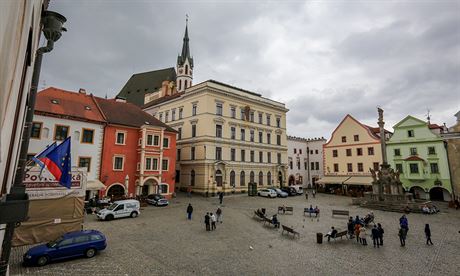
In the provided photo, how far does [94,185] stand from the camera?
28.9m

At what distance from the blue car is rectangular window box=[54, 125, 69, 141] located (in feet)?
59.8

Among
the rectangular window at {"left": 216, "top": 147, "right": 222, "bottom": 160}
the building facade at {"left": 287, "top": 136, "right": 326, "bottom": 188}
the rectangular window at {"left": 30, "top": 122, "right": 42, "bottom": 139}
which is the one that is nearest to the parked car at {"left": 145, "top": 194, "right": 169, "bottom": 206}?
the rectangular window at {"left": 216, "top": 147, "right": 222, "bottom": 160}

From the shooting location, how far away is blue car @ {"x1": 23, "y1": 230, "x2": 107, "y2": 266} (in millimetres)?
12816

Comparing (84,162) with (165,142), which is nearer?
(84,162)

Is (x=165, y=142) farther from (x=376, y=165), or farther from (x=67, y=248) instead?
(x=376, y=165)

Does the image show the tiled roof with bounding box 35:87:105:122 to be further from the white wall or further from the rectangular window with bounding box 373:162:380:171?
the rectangular window with bounding box 373:162:380:171

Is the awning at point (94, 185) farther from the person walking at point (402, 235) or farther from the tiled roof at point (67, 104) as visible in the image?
the person walking at point (402, 235)

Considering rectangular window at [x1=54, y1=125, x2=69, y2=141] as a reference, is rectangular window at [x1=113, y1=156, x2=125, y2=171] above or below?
below

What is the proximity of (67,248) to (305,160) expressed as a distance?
191ft

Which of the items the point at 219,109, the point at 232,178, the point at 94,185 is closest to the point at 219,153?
the point at 232,178

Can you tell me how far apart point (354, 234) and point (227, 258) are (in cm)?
1031

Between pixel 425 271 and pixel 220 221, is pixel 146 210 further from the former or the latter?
pixel 425 271

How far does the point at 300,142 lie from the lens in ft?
213

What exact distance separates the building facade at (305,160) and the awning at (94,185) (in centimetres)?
4302
